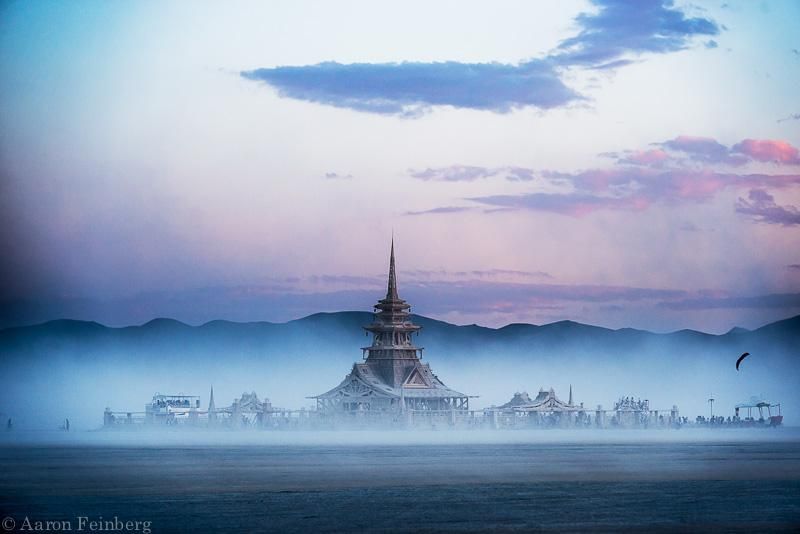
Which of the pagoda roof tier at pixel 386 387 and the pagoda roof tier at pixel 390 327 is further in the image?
the pagoda roof tier at pixel 390 327

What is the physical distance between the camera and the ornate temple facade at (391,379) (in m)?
164

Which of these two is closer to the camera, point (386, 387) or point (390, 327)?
point (386, 387)

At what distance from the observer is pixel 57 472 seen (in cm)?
8950

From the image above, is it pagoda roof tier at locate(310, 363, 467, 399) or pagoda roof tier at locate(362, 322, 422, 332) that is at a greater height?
pagoda roof tier at locate(362, 322, 422, 332)

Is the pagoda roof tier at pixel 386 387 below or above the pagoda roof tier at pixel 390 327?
below

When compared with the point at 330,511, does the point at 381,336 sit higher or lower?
higher

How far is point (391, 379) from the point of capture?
16662 cm

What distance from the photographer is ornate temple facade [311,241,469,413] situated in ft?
538

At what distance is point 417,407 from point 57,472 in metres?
79.3

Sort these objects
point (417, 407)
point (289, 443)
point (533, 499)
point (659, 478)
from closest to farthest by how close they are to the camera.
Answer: point (533, 499), point (659, 478), point (289, 443), point (417, 407)

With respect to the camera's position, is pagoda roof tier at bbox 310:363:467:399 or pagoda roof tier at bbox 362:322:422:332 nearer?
pagoda roof tier at bbox 310:363:467:399

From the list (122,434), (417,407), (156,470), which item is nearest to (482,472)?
(156,470)

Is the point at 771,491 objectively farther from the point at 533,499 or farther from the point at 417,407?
Result: the point at 417,407

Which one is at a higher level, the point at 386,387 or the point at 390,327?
the point at 390,327
